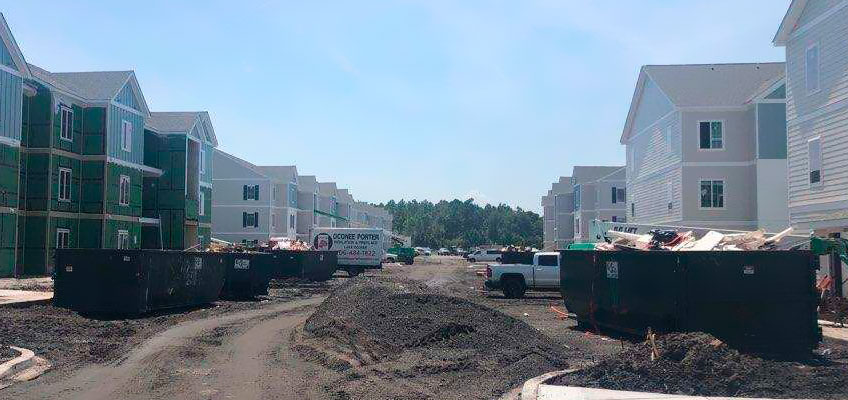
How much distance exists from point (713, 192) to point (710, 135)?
2.62 meters

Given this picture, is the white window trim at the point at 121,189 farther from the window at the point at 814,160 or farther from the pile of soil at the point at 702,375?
the pile of soil at the point at 702,375

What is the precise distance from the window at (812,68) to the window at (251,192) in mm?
56092

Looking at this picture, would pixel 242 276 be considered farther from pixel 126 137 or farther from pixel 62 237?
pixel 126 137

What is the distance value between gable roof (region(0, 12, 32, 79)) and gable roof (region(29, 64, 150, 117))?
142 inches

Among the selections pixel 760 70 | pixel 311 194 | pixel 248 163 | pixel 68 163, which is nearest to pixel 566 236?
pixel 311 194

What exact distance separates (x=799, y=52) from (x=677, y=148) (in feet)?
37.2

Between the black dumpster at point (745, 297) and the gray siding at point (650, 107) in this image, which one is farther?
the gray siding at point (650, 107)

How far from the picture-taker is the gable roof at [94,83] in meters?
38.0

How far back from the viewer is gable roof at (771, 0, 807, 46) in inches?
955

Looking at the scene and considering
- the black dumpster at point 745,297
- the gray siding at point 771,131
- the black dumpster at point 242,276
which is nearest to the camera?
the black dumpster at point 745,297

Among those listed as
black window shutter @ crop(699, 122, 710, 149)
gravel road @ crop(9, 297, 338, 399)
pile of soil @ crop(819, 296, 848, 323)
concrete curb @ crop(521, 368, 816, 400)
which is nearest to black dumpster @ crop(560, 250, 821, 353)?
concrete curb @ crop(521, 368, 816, 400)

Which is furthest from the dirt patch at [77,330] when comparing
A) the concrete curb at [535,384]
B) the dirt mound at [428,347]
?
the concrete curb at [535,384]

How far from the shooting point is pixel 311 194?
3489 inches

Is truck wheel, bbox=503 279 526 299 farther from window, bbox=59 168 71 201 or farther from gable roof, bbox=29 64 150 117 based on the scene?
gable roof, bbox=29 64 150 117
